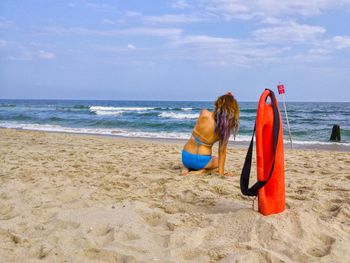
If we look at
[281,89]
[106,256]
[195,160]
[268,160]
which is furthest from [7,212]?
[281,89]

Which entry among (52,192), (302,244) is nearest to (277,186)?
(302,244)

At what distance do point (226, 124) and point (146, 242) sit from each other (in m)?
2.57

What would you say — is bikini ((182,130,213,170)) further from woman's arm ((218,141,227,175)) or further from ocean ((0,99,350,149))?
ocean ((0,99,350,149))

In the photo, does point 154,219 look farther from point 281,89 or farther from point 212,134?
point 281,89

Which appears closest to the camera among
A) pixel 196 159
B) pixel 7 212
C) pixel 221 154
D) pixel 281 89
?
pixel 7 212

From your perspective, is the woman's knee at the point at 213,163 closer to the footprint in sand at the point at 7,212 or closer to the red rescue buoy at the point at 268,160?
the red rescue buoy at the point at 268,160

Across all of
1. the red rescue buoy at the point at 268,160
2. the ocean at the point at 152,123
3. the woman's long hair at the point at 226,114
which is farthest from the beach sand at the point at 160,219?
the ocean at the point at 152,123

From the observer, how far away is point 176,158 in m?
7.53

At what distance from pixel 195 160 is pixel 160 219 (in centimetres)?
218

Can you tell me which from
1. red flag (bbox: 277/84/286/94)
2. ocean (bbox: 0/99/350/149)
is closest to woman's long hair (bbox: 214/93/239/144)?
red flag (bbox: 277/84/286/94)

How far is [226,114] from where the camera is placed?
16.9 ft

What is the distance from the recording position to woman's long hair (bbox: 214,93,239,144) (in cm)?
512

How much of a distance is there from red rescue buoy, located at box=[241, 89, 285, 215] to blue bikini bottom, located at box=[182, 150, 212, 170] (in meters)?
2.26

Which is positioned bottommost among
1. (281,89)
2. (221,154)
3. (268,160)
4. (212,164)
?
(212,164)
